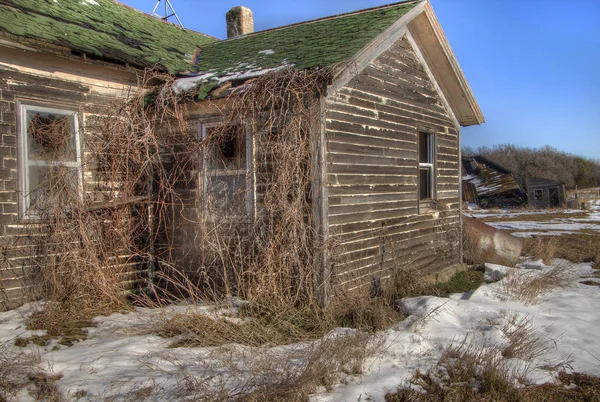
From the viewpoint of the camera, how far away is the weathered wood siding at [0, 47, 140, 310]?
20.6 ft

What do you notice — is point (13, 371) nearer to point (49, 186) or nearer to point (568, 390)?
point (49, 186)

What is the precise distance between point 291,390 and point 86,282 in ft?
12.5

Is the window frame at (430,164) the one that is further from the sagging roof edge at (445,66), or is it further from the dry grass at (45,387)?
the dry grass at (45,387)

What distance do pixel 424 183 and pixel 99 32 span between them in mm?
6508

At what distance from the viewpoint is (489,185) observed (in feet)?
130

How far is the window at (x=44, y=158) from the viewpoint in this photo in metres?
6.48

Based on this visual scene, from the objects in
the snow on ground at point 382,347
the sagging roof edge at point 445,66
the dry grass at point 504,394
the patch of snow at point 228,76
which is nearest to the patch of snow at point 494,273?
the snow on ground at point 382,347

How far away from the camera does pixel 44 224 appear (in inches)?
260

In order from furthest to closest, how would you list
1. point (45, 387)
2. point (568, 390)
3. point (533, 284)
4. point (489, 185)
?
point (489, 185) < point (533, 284) < point (568, 390) < point (45, 387)

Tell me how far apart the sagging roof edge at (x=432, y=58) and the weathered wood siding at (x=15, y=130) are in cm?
371

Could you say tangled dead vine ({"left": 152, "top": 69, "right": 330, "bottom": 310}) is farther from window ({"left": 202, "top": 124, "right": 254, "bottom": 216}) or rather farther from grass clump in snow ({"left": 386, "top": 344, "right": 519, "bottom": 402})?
grass clump in snow ({"left": 386, "top": 344, "right": 519, "bottom": 402})

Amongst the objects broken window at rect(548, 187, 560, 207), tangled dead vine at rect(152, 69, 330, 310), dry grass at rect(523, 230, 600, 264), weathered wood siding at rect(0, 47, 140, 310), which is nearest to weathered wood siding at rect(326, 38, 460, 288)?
tangled dead vine at rect(152, 69, 330, 310)

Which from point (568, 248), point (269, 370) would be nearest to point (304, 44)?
point (269, 370)

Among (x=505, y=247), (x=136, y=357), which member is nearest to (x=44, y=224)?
(x=136, y=357)
